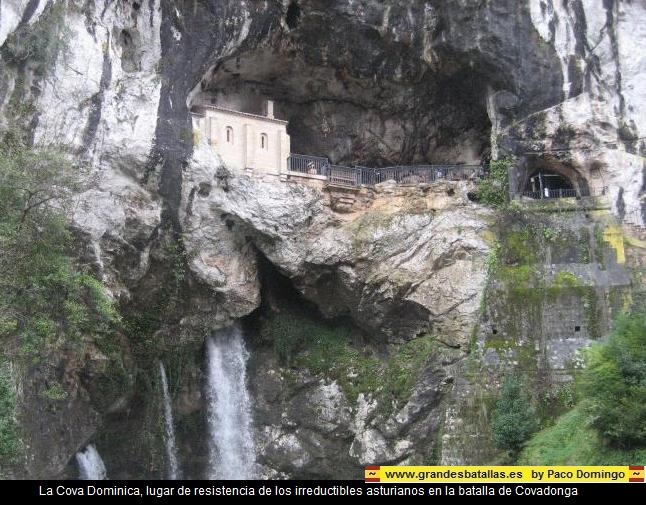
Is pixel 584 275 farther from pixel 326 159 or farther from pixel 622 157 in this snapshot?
pixel 326 159

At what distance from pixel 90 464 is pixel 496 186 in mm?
13339

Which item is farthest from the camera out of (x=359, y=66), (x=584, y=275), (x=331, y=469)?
(x=359, y=66)

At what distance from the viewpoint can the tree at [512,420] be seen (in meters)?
18.0

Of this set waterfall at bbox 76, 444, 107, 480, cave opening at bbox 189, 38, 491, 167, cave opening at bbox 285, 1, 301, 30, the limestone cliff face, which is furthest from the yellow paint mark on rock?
waterfall at bbox 76, 444, 107, 480

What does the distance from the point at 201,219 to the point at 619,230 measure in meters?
11.2

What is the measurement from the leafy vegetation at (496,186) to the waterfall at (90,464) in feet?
41.4

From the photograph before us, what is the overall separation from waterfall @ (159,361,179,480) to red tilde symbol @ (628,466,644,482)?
1245 centimetres

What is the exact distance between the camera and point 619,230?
69.9 ft

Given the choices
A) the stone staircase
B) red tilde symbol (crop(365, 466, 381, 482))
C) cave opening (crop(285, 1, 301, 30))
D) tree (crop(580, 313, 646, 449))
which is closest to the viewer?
tree (crop(580, 313, 646, 449))

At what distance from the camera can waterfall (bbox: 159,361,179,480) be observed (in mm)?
21562

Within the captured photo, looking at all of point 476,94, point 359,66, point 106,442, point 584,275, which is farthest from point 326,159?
point 106,442

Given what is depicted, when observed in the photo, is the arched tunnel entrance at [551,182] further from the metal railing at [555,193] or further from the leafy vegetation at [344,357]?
the leafy vegetation at [344,357]

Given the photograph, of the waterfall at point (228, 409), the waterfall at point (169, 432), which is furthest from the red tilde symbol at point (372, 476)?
the waterfall at point (169, 432)

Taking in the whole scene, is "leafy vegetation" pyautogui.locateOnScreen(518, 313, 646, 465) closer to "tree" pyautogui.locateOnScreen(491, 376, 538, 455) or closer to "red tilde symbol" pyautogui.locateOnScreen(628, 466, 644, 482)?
"red tilde symbol" pyautogui.locateOnScreen(628, 466, 644, 482)
